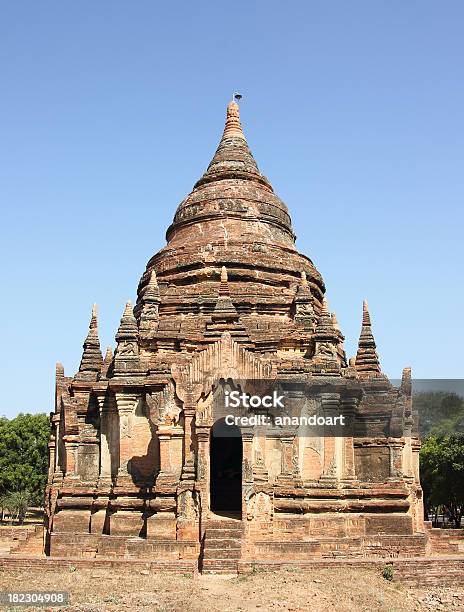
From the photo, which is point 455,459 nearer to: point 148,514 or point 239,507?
point 239,507

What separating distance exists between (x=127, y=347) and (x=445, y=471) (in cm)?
2531

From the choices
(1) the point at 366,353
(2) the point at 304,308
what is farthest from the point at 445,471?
(2) the point at 304,308

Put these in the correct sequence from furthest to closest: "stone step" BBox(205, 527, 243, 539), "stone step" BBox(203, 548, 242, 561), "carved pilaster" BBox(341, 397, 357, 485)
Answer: "carved pilaster" BBox(341, 397, 357, 485)
"stone step" BBox(205, 527, 243, 539)
"stone step" BBox(203, 548, 242, 561)

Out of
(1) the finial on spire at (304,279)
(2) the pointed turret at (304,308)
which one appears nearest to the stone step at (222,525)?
(2) the pointed turret at (304,308)

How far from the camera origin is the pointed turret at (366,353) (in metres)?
22.5

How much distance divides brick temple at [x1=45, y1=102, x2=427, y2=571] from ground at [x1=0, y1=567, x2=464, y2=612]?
1.21 m

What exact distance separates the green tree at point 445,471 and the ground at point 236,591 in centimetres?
2325

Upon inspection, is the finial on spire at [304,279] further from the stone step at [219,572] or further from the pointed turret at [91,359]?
the stone step at [219,572]

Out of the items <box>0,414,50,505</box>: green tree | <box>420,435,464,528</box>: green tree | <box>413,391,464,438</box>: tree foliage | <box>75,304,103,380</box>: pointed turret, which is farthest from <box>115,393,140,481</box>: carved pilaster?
<box>0,414,50,505</box>: green tree

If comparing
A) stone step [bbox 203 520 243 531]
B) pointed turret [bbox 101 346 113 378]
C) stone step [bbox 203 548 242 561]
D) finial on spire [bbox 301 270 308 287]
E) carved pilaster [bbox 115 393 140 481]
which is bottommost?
stone step [bbox 203 548 242 561]

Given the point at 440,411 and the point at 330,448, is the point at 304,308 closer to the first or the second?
the point at 330,448

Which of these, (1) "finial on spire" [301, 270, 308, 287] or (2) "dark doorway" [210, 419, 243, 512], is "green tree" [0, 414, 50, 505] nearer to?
Result: (2) "dark doorway" [210, 419, 243, 512]

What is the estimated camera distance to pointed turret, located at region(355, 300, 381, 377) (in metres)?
22.5

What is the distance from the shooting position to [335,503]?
18000 mm
